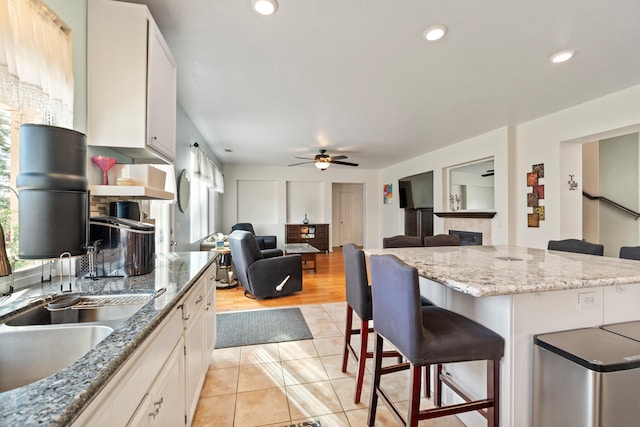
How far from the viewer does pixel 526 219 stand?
3896 millimetres

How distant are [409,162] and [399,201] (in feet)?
3.43

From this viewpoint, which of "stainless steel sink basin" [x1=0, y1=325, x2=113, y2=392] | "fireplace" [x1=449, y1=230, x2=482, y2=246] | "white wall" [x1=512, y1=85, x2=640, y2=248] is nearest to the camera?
"stainless steel sink basin" [x1=0, y1=325, x2=113, y2=392]

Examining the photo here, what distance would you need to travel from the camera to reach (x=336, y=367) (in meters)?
2.15

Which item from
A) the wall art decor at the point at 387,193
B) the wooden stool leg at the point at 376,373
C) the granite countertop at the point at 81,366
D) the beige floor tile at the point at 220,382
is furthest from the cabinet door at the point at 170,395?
the wall art decor at the point at 387,193

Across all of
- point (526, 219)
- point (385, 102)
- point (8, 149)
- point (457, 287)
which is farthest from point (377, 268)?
point (526, 219)

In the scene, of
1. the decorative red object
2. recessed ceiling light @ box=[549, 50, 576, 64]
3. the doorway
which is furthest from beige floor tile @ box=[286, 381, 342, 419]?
the doorway

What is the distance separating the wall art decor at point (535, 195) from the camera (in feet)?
12.1

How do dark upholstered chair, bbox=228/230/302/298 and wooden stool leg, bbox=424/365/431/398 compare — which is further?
dark upholstered chair, bbox=228/230/302/298

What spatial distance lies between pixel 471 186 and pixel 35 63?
5.79 meters

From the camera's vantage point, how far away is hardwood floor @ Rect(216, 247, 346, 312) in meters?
3.52

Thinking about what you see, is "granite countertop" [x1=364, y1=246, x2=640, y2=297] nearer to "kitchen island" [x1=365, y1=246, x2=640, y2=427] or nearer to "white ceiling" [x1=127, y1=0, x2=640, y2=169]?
"kitchen island" [x1=365, y1=246, x2=640, y2=427]

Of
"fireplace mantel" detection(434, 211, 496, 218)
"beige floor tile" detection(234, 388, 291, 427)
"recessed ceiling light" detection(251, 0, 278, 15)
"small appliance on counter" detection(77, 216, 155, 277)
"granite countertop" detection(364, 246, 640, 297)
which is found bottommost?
"beige floor tile" detection(234, 388, 291, 427)

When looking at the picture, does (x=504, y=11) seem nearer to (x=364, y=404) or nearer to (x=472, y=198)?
(x=364, y=404)

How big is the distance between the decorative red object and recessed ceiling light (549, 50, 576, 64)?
3292 millimetres
